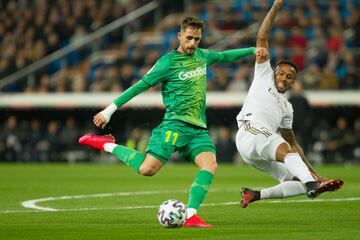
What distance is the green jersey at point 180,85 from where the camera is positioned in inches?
405

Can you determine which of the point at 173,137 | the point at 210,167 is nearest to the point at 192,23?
the point at 173,137

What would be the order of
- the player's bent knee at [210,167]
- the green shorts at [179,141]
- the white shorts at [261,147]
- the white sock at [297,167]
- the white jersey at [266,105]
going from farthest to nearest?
the white jersey at [266,105]
the white shorts at [261,147]
the green shorts at [179,141]
the white sock at [297,167]
the player's bent knee at [210,167]

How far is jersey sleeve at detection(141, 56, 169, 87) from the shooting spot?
33.7 ft

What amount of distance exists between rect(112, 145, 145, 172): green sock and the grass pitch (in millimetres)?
631

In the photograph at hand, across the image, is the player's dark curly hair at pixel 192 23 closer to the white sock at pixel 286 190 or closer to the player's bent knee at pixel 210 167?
the player's bent knee at pixel 210 167

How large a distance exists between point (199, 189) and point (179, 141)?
648 mm

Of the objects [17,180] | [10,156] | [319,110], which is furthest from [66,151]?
[17,180]

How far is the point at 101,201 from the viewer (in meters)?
13.9

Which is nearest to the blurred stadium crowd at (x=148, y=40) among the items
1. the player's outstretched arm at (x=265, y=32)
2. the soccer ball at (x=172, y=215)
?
the player's outstretched arm at (x=265, y=32)

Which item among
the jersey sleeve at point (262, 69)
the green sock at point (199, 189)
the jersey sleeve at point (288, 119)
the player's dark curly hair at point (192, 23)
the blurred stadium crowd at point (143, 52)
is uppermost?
the blurred stadium crowd at point (143, 52)

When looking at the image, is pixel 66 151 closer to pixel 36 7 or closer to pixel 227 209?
pixel 36 7

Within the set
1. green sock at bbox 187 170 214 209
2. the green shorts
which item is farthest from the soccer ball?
the green shorts

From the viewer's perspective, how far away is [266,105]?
10906 millimetres

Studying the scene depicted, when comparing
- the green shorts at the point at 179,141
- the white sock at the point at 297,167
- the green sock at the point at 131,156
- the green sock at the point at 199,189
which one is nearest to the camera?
the green sock at the point at 199,189
